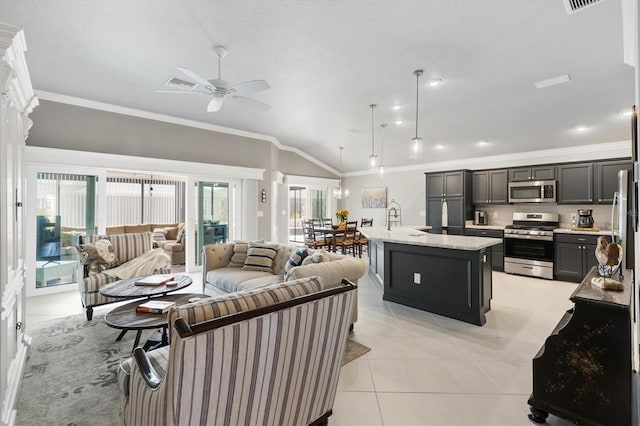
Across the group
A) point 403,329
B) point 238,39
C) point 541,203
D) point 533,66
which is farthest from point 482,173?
point 238,39

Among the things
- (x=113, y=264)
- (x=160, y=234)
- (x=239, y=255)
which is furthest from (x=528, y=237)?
(x=160, y=234)

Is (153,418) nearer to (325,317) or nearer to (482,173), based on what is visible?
(325,317)

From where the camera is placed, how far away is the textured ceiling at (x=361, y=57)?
102 inches

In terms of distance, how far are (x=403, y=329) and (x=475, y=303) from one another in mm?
838

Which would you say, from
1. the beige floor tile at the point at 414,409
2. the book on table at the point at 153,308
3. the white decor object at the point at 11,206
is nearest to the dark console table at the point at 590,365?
the beige floor tile at the point at 414,409

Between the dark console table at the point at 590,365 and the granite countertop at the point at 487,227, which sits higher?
the granite countertop at the point at 487,227

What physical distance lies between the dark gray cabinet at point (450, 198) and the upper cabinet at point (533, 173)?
32.3 inches

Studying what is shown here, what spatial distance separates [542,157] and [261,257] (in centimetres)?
561

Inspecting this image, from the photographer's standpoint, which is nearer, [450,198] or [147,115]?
[147,115]

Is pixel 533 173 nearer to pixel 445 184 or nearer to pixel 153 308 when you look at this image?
pixel 445 184

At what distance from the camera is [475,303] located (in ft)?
10.7

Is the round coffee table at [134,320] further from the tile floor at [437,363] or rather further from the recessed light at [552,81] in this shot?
the recessed light at [552,81]

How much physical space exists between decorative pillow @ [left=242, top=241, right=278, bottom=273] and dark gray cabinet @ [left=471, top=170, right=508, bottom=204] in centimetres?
468

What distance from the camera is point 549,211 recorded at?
5.79m
